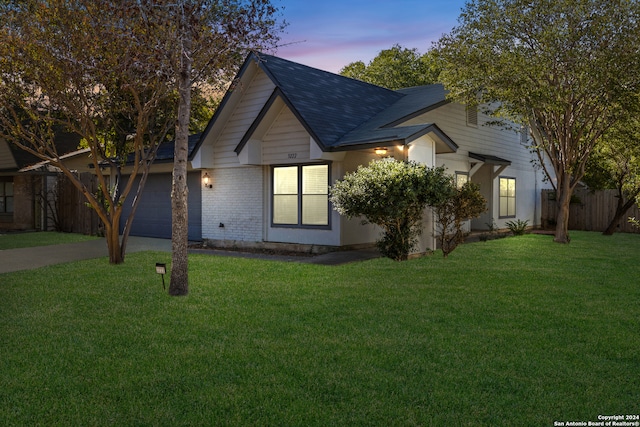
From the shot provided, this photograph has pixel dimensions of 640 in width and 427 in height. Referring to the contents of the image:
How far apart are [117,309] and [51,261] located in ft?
20.3

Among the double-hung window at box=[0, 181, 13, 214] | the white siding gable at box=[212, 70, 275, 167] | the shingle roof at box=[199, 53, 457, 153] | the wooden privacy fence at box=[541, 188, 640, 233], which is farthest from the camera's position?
the double-hung window at box=[0, 181, 13, 214]

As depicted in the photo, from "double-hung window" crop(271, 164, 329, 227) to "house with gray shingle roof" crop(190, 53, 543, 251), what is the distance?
Result: 3 centimetres

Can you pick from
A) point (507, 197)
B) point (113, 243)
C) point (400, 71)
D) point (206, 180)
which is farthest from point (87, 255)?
point (400, 71)

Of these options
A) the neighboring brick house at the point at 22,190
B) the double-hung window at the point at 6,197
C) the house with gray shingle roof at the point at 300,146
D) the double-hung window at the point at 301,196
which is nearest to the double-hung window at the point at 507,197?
the house with gray shingle roof at the point at 300,146

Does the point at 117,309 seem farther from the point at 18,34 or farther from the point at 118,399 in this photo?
the point at 18,34

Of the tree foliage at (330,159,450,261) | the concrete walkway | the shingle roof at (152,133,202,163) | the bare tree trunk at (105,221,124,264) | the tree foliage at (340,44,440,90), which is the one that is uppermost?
the tree foliage at (340,44,440,90)

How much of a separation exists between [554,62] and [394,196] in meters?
7.23

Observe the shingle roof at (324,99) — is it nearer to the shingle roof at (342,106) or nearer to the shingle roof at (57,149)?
the shingle roof at (342,106)

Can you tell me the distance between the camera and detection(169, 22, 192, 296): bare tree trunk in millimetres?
8289

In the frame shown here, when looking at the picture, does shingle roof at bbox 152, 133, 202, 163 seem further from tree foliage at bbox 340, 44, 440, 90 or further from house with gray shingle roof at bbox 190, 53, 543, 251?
tree foliage at bbox 340, 44, 440, 90

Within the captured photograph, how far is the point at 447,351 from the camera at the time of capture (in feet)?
17.7

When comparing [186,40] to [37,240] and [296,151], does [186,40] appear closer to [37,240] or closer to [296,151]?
[296,151]

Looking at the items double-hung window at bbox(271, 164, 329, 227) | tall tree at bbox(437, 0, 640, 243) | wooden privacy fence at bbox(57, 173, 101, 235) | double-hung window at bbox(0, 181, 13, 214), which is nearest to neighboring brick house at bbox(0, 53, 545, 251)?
double-hung window at bbox(271, 164, 329, 227)

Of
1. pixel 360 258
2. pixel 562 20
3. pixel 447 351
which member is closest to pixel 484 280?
pixel 360 258
